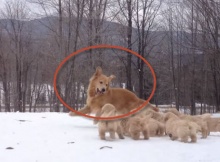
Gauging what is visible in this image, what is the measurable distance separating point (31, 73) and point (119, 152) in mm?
26474

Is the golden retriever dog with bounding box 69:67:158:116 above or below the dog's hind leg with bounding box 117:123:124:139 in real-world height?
above

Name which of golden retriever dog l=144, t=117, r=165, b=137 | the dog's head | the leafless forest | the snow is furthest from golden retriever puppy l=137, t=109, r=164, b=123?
the leafless forest

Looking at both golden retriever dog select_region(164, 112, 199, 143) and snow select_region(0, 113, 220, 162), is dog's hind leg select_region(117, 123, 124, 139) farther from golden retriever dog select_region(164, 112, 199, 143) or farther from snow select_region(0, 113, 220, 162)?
golden retriever dog select_region(164, 112, 199, 143)

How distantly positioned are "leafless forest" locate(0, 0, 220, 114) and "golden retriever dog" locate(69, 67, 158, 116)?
24.6ft

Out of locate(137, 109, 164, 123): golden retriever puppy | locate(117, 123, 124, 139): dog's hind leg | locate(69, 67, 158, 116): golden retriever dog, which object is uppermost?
locate(69, 67, 158, 116): golden retriever dog

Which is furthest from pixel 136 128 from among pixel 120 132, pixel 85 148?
pixel 85 148

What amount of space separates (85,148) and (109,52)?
1676cm

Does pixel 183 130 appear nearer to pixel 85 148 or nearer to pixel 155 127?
pixel 155 127

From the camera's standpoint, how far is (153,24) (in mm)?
25953

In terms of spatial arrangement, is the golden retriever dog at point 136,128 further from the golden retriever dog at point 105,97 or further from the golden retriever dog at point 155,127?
the golden retriever dog at point 105,97

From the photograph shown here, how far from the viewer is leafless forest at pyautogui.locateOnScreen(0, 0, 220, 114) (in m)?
20.2

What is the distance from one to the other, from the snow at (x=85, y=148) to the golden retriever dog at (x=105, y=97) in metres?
1.12

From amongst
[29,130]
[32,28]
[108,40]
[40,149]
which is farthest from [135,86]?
[40,149]

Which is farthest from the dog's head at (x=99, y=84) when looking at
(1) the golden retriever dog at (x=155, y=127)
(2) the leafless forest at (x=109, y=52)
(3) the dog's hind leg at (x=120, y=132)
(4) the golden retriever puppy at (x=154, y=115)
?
(2) the leafless forest at (x=109, y=52)
